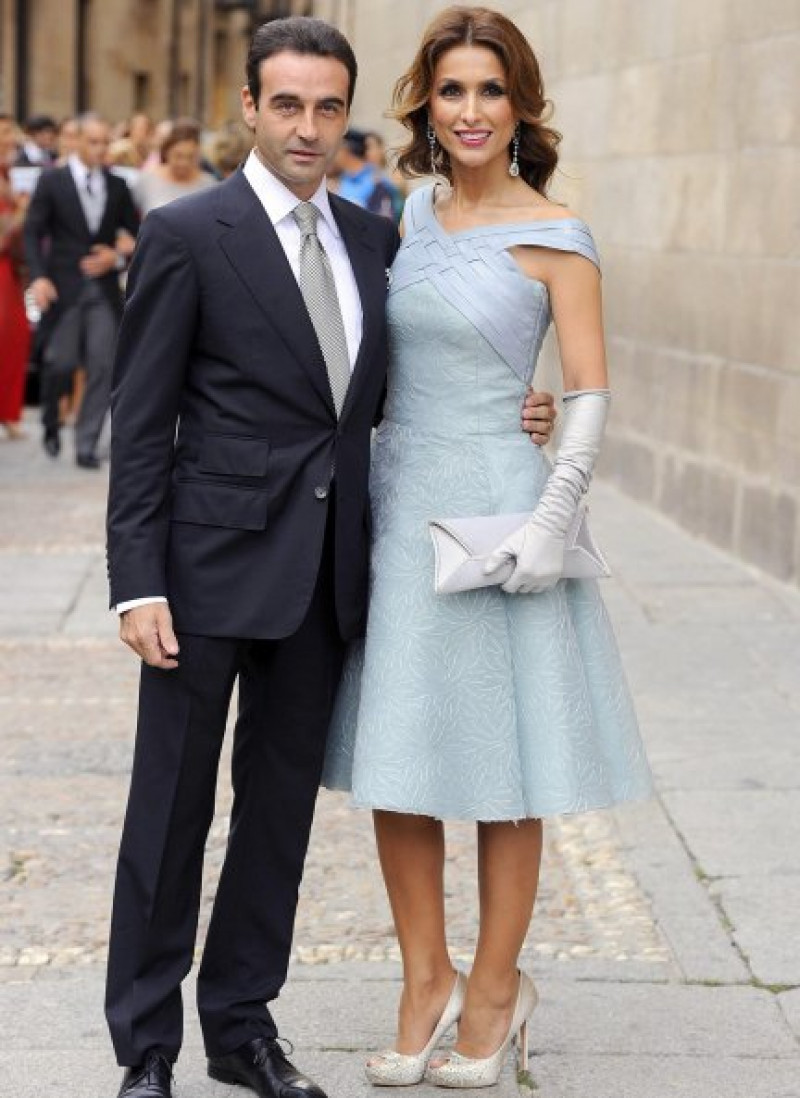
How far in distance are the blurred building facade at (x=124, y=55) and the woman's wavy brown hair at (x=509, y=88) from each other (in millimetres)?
32210

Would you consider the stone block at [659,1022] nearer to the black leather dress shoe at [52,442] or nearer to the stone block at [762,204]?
the stone block at [762,204]

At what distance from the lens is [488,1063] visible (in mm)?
3992

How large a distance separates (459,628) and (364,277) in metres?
0.64

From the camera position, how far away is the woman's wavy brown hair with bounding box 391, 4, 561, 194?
3.81 m

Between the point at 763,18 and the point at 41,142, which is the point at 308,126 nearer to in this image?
the point at 763,18

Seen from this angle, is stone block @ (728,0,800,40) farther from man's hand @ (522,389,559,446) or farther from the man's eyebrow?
the man's eyebrow

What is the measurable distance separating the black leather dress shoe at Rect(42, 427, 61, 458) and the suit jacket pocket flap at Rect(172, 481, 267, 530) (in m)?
9.54

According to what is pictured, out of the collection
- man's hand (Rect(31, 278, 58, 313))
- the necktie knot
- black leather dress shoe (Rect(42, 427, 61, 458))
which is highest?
the necktie knot

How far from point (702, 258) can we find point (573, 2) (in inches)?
120

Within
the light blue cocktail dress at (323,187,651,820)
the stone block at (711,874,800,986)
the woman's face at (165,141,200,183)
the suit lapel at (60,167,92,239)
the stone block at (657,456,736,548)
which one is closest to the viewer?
the light blue cocktail dress at (323,187,651,820)

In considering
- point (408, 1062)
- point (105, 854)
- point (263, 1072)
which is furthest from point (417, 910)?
point (105, 854)

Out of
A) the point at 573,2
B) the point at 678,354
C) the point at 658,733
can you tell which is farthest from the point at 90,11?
the point at 658,733

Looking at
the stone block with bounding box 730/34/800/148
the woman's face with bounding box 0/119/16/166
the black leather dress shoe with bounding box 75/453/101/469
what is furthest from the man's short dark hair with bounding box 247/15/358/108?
the woman's face with bounding box 0/119/16/166

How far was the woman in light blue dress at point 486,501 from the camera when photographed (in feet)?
12.5
